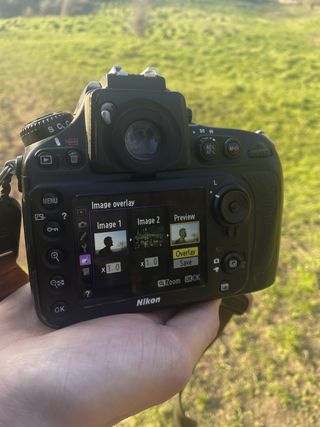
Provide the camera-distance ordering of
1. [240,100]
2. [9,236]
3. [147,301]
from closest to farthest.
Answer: [147,301]
[9,236]
[240,100]

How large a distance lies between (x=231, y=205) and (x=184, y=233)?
0.18 metres

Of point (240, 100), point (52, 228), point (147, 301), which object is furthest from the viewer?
point (240, 100)

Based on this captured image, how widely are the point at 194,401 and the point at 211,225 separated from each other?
1455 millimetres

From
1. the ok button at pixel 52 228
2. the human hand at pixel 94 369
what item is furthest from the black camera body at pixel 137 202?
the human hand at pixel 94 369

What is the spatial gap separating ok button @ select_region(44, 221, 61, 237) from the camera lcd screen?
0.06 metres

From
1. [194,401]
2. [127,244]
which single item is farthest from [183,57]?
[127,244]

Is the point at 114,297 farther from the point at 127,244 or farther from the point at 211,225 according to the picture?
the point at 211,225

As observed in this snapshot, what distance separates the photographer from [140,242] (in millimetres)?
1456

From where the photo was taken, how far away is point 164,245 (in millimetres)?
1487

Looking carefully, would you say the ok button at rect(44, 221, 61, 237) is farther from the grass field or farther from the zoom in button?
the grass field

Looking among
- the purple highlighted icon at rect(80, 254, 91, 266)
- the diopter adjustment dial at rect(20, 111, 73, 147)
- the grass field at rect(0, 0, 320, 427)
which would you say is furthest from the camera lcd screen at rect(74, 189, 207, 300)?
the grass field at rect(0, 0, 320, 427)

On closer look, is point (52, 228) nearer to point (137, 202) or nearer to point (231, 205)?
point (137, 202)

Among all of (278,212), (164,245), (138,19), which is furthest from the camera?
(138,19)

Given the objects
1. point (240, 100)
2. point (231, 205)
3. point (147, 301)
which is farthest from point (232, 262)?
point (240, 100)
